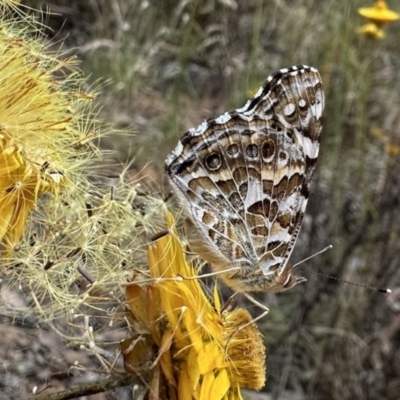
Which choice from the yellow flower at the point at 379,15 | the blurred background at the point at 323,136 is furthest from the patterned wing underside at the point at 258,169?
the yellow flower at the point at 379,15

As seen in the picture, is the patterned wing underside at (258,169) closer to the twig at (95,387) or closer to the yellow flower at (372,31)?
the twig at (95,387)

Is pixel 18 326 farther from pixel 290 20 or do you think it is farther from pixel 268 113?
pixel 290 20

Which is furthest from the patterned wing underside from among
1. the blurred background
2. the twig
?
the blurred background

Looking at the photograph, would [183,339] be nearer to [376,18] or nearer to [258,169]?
[258,169]

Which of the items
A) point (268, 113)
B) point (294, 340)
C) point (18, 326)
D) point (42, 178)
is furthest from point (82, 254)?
point (294, 340)

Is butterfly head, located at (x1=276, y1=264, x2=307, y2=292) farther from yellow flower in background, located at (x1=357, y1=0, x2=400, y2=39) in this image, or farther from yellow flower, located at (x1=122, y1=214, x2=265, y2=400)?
yellow flower in background, located at (x1=357, y1=0, x2=400, y2=39)

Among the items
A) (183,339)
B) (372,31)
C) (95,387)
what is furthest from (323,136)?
(95,387)
